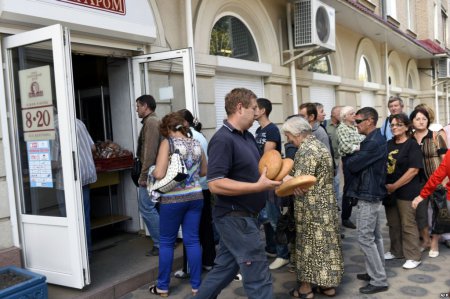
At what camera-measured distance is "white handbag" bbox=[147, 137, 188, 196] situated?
135 inches

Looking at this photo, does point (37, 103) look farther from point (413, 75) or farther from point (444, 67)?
point (444, 67)

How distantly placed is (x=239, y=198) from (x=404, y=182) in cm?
220

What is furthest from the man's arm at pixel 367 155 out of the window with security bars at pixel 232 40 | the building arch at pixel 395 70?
the building arch at pixel 395 70

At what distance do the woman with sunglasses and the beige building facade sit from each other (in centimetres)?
225

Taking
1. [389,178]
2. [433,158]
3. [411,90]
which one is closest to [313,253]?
[389,178]

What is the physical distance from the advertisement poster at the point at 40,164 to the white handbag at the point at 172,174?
3.33 feet

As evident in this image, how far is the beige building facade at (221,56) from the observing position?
3859 millimetres

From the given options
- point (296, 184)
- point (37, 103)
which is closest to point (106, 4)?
point (37, 103)

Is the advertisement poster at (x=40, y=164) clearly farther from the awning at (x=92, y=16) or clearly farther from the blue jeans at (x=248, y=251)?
the blue jeans at (x=248, y=251)

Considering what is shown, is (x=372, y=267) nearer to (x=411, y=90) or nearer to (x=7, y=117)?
(x=7, y=117)

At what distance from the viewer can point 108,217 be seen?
5535 millimetres

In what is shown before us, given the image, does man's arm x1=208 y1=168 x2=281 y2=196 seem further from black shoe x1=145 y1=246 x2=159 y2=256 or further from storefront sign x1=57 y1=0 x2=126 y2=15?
storefront sign x1=57 y1=0 x2=126 y2=15

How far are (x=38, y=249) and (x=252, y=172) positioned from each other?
224cm

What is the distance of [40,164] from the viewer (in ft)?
12.5
